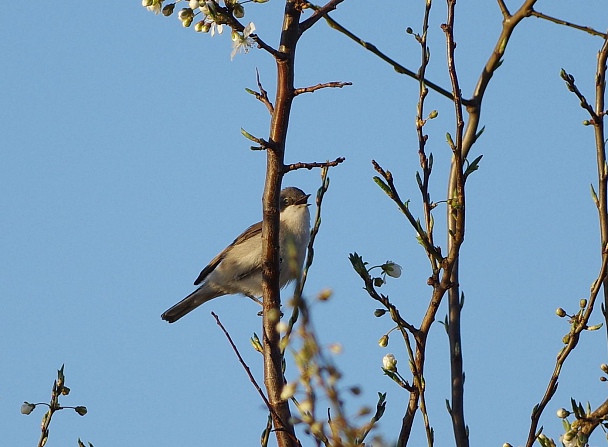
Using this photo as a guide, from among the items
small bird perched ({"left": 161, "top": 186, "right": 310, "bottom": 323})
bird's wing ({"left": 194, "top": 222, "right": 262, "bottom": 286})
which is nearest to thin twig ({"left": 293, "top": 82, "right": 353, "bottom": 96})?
small bird perched ({"left": 161, "top": 186, "right": 310, "bottom": 323})

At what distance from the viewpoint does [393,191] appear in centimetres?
313

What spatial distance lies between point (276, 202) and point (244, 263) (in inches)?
236

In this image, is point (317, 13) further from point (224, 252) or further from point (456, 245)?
point (224, 252)

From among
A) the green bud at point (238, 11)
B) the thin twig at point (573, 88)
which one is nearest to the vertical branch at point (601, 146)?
the thin twig at point (573, 88)

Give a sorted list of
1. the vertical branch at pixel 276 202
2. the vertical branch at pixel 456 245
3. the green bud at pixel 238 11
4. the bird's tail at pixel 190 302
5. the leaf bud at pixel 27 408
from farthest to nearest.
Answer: the bird's tail at pixel 190 302 → the leaf bud at pixel 27 408 → the green bud at pixel 238 11 → the vertical branch at pixel 276 202 → the vertical branch at pixel 456 245

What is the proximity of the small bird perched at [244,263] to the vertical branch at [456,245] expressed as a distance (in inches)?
221

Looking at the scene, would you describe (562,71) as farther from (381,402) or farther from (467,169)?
(381,402)

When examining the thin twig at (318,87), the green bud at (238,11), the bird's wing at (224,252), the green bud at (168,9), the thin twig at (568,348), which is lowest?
the thin twig at (568,348)

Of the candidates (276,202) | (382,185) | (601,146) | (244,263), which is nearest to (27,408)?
(276,202)

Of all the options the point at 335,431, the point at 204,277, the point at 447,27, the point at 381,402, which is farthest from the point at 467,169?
the point at 204,277

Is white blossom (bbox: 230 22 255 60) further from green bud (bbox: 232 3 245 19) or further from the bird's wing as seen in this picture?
the bird's wing

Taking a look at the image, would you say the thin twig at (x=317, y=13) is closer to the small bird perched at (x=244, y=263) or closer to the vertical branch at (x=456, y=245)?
the vertical branch at (x=456, y=245)

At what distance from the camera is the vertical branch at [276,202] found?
11.3ft

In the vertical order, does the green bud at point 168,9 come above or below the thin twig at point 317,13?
above
